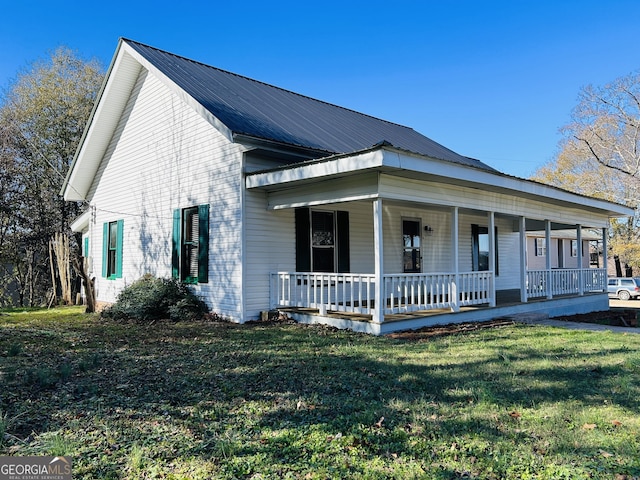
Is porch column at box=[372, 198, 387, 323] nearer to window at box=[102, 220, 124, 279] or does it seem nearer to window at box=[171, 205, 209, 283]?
window at box=[171, 205, 209, 283]

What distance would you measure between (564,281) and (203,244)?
10626 millimetres

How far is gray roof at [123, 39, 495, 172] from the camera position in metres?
9.77

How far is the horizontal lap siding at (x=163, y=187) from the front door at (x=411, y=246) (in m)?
5.59

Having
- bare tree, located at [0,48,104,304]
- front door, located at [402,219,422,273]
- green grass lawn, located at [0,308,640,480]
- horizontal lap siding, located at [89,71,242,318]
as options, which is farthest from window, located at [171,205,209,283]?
bare tree, located at [0,48,104,304]

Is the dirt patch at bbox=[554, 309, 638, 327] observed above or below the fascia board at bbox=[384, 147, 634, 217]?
below

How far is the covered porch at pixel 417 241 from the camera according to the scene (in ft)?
26.0

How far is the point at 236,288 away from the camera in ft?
30.6

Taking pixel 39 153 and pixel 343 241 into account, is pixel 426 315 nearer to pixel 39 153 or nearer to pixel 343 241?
pixel 343 241

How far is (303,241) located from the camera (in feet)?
33.3

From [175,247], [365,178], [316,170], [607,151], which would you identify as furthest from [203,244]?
[607,151]

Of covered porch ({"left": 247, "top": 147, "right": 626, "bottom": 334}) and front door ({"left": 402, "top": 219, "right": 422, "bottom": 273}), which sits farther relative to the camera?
front door ({"left": 402, "top": 219, "right": 422, "bottom": 273})

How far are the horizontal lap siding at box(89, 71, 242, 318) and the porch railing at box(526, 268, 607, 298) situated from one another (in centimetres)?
812

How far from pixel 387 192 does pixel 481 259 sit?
920 centimetres

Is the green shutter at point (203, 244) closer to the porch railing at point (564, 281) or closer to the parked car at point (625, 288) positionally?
the porch railing at point (564, 281)
